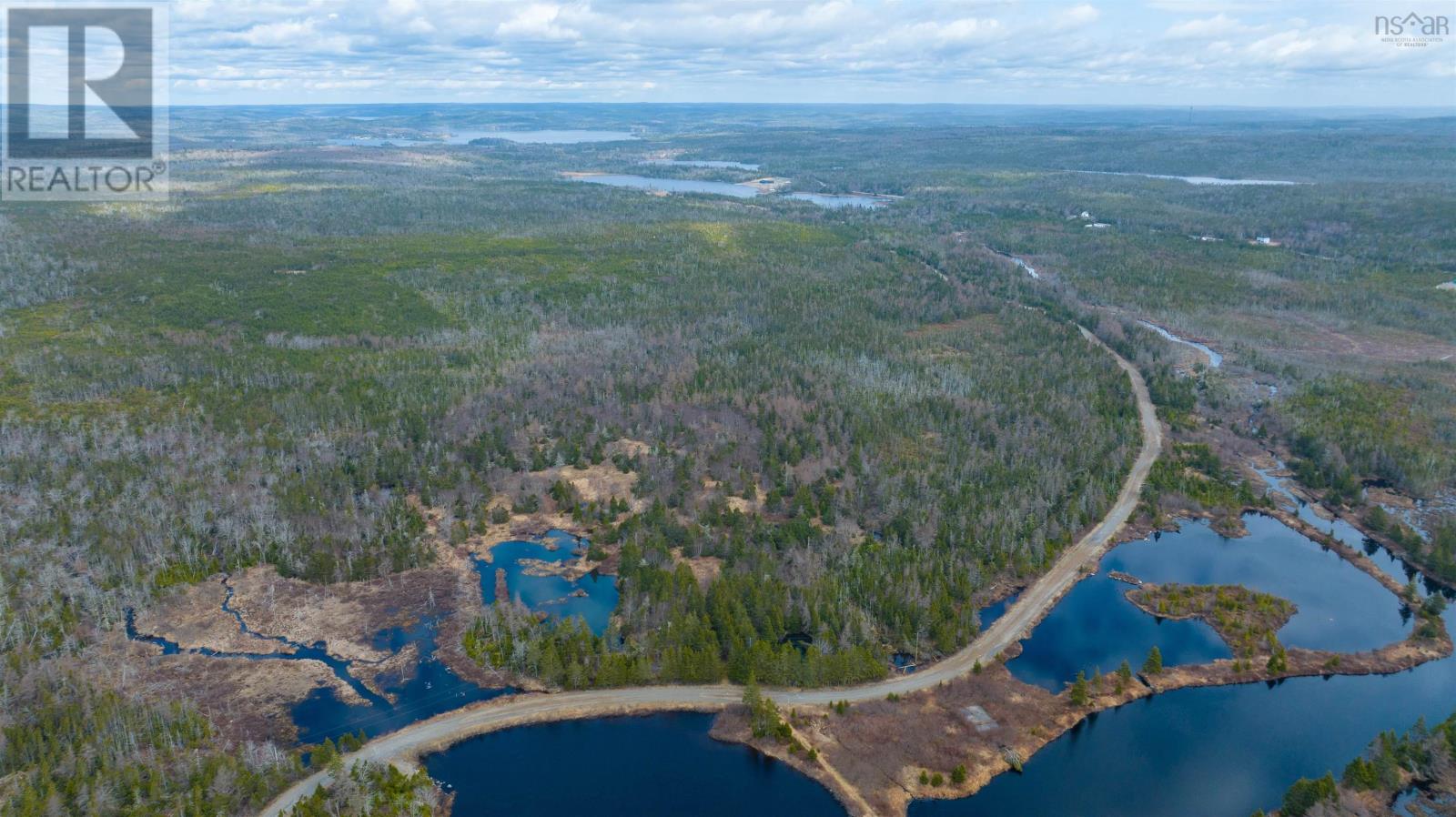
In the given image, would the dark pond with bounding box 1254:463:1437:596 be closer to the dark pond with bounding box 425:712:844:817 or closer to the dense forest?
the dense forest

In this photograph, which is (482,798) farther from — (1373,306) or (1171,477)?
(1373,306)

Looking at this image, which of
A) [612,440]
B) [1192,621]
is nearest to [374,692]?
[612,440]

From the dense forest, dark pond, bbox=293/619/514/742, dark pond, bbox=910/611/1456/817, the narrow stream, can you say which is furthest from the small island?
the narrow stream

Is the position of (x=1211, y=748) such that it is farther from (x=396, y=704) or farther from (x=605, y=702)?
(x=396, y=704)

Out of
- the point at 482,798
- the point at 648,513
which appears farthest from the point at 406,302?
the point at 482,798

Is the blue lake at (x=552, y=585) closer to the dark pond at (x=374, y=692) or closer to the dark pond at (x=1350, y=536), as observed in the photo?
the dark pond at (x=374, y=692)

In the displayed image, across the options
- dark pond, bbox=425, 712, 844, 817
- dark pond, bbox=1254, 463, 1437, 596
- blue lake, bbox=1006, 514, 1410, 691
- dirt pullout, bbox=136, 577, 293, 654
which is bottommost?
dark pond, bbox=425, 712, 844, 817
